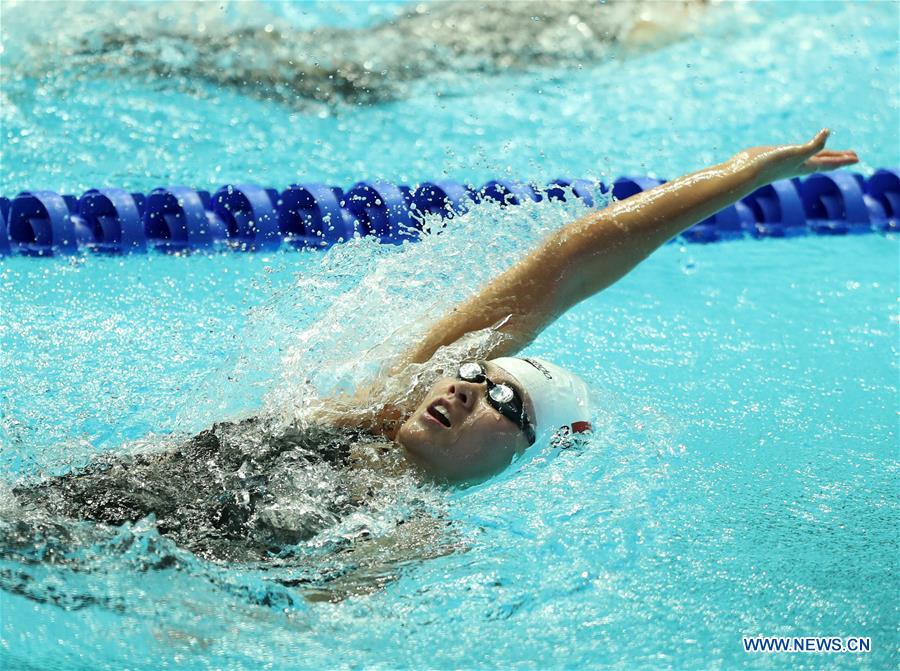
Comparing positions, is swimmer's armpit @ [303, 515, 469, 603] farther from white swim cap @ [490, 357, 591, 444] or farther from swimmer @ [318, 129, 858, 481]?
white swim cap @ [490, 357, 591, 444]

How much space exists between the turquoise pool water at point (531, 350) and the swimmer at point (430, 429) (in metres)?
0.09

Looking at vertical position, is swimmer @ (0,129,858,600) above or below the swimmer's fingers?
below

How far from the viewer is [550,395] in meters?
2.39

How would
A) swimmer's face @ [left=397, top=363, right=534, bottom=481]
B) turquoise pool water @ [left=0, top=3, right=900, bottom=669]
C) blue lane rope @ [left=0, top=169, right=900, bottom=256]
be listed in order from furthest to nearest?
blue lane rope @ [left=0, top=169, right=900, bottom=256]
swimmer's face @ [left=397, top=363, right=534, bottom=481]
turquoise pool water @ [left=0, top=3, right=900, bottom=669]

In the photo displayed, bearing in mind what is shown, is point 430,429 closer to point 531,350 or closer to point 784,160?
point 784,160

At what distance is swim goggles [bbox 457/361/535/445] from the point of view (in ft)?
7.51

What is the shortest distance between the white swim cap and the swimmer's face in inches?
2.7

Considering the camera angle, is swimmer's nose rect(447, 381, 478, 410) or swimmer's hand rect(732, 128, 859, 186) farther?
swimmer's hand rect(732, 128, 859, 186)

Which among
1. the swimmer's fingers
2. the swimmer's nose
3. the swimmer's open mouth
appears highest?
the swimmer's fingers

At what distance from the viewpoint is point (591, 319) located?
3912 millimetres

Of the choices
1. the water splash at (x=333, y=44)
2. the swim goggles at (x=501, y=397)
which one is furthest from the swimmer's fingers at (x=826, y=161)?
the water splash at (x=333, y=44)

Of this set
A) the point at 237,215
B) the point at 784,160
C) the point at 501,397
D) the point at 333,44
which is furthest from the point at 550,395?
the point at 333,44

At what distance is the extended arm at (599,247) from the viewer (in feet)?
8.20

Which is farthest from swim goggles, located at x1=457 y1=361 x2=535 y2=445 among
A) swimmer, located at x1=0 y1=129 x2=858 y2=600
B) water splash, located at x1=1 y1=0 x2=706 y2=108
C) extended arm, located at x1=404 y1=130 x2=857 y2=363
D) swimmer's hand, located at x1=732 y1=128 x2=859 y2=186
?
water splash, located at x1=1 y1=0 x2=706 y2=108
